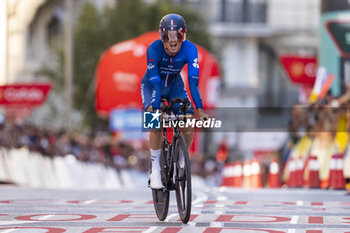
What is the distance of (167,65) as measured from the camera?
10945 mm

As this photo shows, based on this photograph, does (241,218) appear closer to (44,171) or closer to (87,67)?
(44,171)

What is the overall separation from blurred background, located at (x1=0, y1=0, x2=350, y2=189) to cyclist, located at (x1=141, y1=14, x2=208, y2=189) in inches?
301

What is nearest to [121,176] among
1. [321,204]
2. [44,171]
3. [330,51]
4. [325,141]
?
[44,171]

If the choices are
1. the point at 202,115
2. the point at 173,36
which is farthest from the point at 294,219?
the point at 173,36

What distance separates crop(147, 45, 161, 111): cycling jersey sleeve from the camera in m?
10.6

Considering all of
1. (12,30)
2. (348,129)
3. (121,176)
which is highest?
(12,30)

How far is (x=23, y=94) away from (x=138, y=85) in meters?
9.16

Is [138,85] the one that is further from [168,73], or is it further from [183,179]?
[183,179]

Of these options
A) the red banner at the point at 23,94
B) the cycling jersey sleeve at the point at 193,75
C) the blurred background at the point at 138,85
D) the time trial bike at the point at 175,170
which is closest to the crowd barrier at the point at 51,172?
the blurred background at the point at 138,85

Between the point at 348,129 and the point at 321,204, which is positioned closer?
the point at 321,204

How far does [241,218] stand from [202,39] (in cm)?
3991

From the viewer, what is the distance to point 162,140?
11086 mm

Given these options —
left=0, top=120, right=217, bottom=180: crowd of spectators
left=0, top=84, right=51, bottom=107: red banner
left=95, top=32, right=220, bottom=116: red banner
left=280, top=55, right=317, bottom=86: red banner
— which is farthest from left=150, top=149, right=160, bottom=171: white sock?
left=95, top=32, right=220, bottom=116: red banner

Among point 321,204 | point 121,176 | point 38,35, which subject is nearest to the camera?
point 321,204
